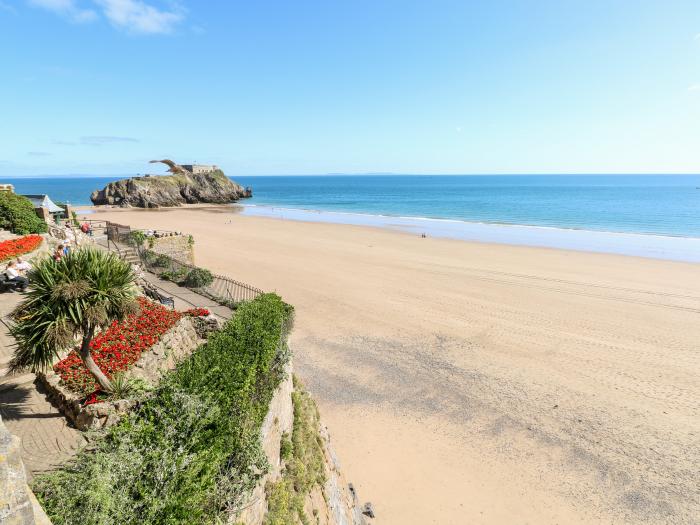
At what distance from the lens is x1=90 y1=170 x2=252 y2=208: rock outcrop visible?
79.3 meters

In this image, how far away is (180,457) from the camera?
484 centimetres

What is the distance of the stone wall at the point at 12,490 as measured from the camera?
8.13 ft

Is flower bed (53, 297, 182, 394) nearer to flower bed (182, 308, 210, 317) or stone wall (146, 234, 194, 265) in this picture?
flower bed (182, 308, 210, 317)

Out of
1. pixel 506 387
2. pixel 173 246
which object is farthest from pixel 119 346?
pixel 173 246

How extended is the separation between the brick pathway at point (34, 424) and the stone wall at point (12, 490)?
3976 millimetres

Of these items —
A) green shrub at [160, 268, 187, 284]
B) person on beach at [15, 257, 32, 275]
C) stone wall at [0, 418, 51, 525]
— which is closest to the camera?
stone wall at [0, 418, 51, 525]

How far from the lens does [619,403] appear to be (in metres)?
12.6

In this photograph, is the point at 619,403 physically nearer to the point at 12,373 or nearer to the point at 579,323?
the point at 579,323

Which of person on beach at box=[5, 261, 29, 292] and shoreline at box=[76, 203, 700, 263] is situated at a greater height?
person on beach at box=[5, 261, 29, 292]

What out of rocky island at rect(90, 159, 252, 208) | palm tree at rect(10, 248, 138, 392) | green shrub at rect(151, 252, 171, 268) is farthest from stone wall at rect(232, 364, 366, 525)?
rocky island at rect(90, 159, 252, 208)

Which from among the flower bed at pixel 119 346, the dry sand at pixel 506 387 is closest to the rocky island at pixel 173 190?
the dry sand at pixel 506 387

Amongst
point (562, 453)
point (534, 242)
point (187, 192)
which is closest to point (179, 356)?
point (562, 453)

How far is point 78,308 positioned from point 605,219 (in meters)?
69.6

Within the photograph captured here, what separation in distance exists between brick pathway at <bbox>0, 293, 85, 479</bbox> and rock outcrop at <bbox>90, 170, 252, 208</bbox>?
80.2 metres
